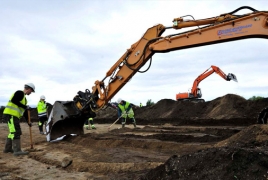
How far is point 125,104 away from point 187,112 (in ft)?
25.8

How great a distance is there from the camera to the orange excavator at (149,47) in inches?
299

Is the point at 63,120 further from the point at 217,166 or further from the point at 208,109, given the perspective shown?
the point at 208,109

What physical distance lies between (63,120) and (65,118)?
0.22 meters

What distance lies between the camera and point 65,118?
10336 mm

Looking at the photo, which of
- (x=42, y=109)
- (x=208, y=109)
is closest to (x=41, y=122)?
(x=42, y=109)

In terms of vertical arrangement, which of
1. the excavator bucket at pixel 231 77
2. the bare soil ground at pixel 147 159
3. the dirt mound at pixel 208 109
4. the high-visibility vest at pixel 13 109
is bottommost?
the bare soil ground at pixel 147 159

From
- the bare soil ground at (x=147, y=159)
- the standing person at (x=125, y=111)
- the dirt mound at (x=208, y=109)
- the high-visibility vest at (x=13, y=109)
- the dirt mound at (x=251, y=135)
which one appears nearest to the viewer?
the bare soil ground at (x=147, y=159)

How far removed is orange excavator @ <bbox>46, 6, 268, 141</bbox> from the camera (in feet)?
24.9

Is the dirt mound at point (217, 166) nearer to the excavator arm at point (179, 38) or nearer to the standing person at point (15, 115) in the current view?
the excavator arm at point (179, 38)

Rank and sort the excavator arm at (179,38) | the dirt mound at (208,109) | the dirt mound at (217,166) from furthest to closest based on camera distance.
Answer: the dirt mound at (208,109)
the excavator arm at (179,38)
the dirt mound at (217,166)

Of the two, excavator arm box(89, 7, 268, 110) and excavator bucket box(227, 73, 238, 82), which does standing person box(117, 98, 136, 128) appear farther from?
excavator bucket box(227, 73, 238, 82)

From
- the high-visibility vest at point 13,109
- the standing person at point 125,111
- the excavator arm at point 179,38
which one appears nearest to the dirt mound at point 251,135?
the excavator arm at point 179,38

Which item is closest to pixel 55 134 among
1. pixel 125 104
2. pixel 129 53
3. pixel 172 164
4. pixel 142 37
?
pixel 129 53

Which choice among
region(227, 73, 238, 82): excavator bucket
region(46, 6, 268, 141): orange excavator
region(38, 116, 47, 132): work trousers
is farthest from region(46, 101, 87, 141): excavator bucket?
region(227, 73, 238, 82): excavator bucket
